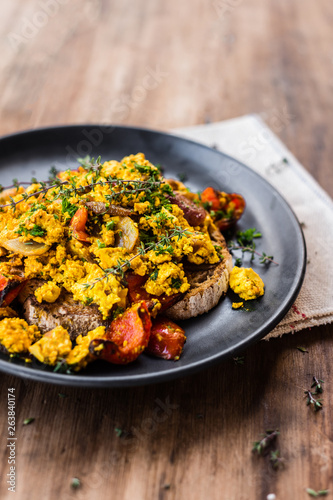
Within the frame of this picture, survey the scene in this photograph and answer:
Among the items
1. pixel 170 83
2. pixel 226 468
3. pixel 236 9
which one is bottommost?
pixel 226 468

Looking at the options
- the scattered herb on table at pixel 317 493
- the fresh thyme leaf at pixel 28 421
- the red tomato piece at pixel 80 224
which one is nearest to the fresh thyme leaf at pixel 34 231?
the red tomato piece at pixel 80 224

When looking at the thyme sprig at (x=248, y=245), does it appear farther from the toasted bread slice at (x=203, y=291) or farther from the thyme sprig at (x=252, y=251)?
the toasted bread slice at (x=203, y=291)

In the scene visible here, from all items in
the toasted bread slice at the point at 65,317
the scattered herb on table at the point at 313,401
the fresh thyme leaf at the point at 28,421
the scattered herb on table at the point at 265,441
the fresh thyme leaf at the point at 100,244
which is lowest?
the fresh thyme leaf at the point at 28,421

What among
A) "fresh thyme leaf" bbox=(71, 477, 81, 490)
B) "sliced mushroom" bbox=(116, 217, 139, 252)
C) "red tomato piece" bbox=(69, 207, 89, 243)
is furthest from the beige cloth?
"fresh thyme leaf" bbox=(71, 477, 81, 490)

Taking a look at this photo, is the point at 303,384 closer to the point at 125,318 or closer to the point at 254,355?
the point at 254,355

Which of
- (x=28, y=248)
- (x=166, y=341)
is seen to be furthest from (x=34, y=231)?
(x=166, y=341)

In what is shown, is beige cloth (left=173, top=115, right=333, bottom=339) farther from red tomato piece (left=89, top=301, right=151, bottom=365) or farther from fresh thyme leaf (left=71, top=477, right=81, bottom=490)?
fresh thyme leaf (left=71, top=477, right=81, bottom=490)

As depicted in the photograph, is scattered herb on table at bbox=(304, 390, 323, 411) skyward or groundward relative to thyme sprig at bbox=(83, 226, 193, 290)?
groundward

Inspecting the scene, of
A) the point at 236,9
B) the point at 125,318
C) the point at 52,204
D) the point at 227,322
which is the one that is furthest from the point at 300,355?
the point at 236,9
